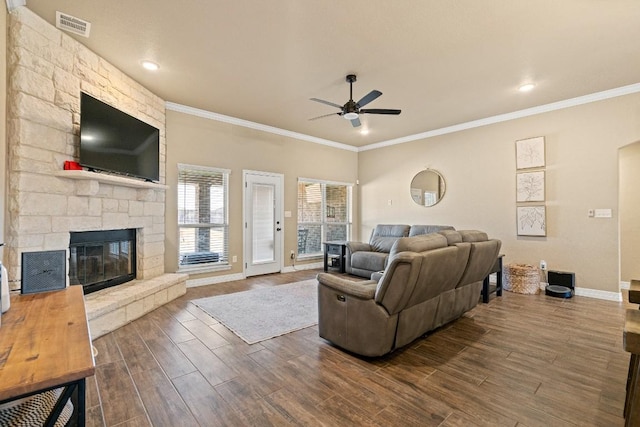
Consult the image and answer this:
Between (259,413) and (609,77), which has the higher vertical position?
(609,77)

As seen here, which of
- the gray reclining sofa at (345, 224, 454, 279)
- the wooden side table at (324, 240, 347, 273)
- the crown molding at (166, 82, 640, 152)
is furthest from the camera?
the wooden side table at (324, 240, 347, 273)

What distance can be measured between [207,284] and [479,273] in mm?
4166

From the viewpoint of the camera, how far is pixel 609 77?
12.6ft

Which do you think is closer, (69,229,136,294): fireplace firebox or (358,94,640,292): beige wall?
(69,229,136,294): fireplace firebox

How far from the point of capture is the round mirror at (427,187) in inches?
244

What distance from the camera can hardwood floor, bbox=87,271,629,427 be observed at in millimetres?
1816

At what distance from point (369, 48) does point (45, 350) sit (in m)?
3.42

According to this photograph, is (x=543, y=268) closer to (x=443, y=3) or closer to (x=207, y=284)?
(x=443, y=3)

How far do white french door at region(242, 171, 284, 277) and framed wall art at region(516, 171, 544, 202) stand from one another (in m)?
4.34

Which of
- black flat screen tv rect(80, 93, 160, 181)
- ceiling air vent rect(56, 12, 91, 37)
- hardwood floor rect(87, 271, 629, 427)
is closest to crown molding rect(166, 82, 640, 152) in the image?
black flat screen tv rect(80, 93, 160, 181)

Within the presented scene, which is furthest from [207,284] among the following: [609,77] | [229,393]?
[609,77]

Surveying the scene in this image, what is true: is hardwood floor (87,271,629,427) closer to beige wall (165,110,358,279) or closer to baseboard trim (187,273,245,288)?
baseboard trim (187,273,245,288)

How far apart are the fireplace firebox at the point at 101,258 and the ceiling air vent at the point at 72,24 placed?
6.73ft

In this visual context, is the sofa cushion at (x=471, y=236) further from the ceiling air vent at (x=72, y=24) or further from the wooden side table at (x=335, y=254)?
the ceiling air vent at (x=72, y=24)
